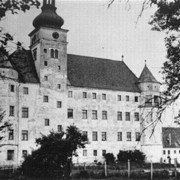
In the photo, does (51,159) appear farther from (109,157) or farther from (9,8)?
(109,157)

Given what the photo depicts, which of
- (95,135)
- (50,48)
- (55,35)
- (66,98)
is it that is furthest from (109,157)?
(55,35)

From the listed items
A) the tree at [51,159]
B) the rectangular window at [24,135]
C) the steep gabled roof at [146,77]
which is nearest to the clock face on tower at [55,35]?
the rectangular window at [24,135]

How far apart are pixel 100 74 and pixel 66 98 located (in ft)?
26.2

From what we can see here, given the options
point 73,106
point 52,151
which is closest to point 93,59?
point 73,106

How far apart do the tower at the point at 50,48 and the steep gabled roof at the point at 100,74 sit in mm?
2396

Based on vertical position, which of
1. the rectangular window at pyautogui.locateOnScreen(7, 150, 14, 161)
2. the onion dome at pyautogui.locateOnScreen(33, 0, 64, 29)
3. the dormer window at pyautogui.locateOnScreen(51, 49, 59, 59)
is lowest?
the rectangular window at pyautogui.locateOnScreen(7, 150, 14, 161)

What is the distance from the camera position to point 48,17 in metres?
48.7

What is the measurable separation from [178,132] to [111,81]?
24.4 meters

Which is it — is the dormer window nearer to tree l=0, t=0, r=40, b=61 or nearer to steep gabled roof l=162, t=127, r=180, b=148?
steep gabled roof l=162, t=127, r=180, b=148

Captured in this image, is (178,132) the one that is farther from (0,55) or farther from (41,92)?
(0,55)

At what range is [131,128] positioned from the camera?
53.6 metres

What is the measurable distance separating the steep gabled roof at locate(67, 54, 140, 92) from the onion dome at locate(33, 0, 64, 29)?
6.14 m

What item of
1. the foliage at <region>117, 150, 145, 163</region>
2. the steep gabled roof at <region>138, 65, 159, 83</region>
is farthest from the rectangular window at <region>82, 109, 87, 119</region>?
the steep gabled roof at <region>138, 65, 159, 83</region>

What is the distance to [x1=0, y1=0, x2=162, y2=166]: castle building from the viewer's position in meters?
44.6
